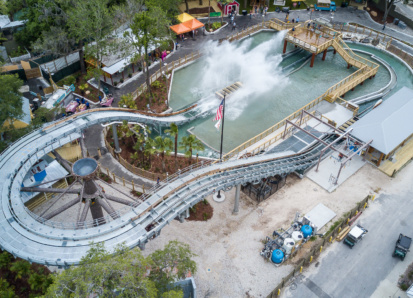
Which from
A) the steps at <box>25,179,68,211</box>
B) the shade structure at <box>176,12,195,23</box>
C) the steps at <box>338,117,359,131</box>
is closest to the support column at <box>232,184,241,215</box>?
the steps at <box>25,179,68,211</box>

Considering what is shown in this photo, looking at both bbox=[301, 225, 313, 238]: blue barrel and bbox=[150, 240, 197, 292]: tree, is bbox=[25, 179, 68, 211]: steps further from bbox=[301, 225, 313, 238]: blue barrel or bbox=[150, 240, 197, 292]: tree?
bbox=[301, 225, 313, 238]: blue barrel

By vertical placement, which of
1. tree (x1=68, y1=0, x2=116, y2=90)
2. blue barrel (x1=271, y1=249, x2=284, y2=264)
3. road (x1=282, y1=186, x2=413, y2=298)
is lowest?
road (x1=282, y1=186, x2=413, y2=298)

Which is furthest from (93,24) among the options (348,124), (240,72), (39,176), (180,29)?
(348,124)

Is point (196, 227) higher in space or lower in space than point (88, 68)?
lower

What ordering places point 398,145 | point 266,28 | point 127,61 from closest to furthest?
point 398,145, point 127,61, point 266,28

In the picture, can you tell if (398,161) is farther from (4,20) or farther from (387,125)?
(4,20)

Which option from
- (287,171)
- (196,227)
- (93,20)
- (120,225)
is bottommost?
(196,227)

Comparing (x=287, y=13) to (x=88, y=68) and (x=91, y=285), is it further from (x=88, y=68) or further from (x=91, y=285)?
(x=91, y=285)

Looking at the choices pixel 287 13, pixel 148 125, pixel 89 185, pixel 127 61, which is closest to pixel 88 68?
pixel 127 61
